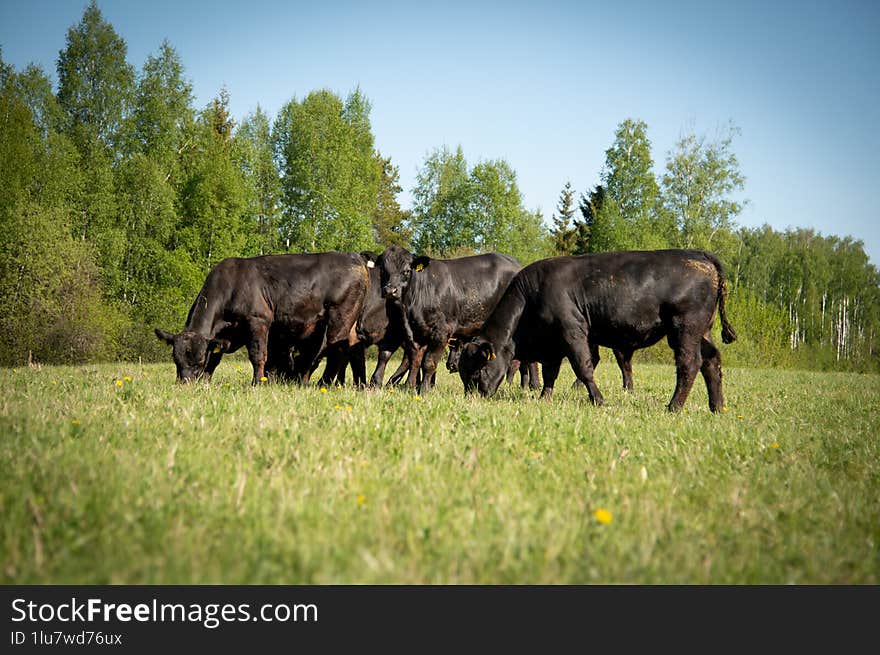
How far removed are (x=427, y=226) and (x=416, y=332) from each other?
43463mm

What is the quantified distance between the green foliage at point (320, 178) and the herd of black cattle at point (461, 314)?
25.6m

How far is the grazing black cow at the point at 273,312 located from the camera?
11.1 meters

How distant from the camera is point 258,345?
1139cm

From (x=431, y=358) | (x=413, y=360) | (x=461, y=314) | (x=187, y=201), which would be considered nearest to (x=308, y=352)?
(x=413, y=360)

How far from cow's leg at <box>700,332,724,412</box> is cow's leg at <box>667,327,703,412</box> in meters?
0.23

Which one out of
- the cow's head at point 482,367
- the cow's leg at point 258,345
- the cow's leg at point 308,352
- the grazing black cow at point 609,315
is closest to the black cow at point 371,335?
the cow's leg at point 308,352

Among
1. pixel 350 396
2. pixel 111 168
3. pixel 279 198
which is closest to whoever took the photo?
pixel 350 396

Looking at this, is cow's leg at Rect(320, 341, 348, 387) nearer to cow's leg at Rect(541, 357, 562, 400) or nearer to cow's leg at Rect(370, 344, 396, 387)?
cow's leg at Rect(370, 344, 396, 387)

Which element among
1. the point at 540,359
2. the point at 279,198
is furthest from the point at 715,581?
the point at 279,198

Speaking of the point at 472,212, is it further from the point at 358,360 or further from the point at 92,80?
the point at 358,360

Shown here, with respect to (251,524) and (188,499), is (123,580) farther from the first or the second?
(188,499)

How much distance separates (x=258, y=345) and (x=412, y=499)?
8.38 m

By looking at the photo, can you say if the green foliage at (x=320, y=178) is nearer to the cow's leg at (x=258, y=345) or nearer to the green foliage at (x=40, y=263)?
the green foliage at (x=40, y=263)
